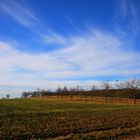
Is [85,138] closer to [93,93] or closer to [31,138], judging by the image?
[31,138]

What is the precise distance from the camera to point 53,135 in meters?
22.0

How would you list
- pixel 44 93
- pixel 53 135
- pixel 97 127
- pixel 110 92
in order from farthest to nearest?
pixel 44 93, pixel 110 92, pixel 97 127, pixel 53 135

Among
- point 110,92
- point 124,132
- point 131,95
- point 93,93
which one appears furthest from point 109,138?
point 93,93

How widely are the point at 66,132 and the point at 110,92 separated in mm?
105486

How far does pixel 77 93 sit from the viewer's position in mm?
152125

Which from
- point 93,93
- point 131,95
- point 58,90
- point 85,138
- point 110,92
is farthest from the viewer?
point 58,90

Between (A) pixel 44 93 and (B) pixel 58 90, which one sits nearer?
(B) pixel 58 90

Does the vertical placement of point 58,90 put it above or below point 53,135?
above

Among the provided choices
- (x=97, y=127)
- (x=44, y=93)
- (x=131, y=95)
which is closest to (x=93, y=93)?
(x=131, y=95)

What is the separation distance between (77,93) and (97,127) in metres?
126

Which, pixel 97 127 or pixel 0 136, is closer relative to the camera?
pixel 0 136

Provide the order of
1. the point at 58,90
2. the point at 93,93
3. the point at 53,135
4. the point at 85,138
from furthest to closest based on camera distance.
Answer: the point at 58,90 < the point at 93,93 < the point at 53,135 < the point at 85,138

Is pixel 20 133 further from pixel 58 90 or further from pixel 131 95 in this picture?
pixel 58 90

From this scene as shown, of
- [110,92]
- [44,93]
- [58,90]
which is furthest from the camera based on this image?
[44,93]
